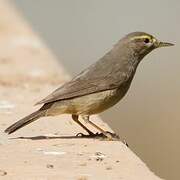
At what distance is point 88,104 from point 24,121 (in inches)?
24.7

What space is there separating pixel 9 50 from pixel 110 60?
5068mm

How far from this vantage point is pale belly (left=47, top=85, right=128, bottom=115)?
10.6m

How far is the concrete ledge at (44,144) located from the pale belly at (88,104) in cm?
21

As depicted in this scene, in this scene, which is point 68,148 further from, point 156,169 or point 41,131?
point 156,169

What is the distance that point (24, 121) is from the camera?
10.4m

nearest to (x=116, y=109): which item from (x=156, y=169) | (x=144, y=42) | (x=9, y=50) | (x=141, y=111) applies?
(x=141, y=111)

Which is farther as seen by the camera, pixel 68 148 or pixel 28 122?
pixel 28 122

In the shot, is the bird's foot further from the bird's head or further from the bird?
the bird's head

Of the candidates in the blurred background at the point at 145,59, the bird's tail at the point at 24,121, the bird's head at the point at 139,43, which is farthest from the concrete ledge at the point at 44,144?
the blurred background at the point at 145,59

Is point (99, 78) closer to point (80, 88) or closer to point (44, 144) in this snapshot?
point (80, 88)

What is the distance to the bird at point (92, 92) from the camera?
1051cm

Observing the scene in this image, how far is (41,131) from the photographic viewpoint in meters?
10.6

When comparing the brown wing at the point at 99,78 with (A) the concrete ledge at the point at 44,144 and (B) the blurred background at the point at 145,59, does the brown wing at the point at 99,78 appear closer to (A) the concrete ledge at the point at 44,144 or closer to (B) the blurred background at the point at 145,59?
(A) the concrete ledge at the point at 44,144

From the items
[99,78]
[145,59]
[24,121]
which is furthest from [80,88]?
[145,59]
